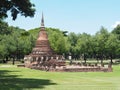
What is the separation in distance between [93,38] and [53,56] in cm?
2745

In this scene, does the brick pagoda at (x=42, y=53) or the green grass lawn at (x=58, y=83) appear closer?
the green grass lawn at (x=58, y=83)

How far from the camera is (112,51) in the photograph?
336 ft

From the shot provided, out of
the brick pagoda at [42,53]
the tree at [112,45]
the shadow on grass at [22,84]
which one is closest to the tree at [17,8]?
the shadow on grass at [22,84]

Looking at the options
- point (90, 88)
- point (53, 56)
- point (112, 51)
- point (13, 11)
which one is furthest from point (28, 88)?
point (112, 51)

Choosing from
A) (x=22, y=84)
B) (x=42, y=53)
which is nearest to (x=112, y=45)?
(x=42, y=53)

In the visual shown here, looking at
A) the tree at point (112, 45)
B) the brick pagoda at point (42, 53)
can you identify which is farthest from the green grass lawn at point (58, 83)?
the tree at point (112, 45)

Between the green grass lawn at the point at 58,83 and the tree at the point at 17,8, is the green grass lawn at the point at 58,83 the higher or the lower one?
the lower one

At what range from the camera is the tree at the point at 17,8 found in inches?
1447

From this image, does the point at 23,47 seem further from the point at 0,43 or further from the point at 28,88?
the point at 28,88

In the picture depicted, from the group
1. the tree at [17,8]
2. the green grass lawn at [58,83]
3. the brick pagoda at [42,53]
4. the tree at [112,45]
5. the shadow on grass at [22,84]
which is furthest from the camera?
the tree at [112,45]

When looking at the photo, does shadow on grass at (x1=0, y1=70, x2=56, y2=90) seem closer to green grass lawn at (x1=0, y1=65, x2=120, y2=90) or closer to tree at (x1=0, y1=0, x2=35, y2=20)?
green grass lawn at (x1=0, y1=65, x2=120, y2=90)

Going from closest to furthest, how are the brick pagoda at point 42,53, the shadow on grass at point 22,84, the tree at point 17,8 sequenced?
the shadow on grass at point 22,84, the tree at point 17,8, the brick pagoda at point 42,53

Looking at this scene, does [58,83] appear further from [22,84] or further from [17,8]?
[17,8]

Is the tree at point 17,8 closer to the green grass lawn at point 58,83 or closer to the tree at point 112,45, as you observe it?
the green grass lawn at point 58,83
